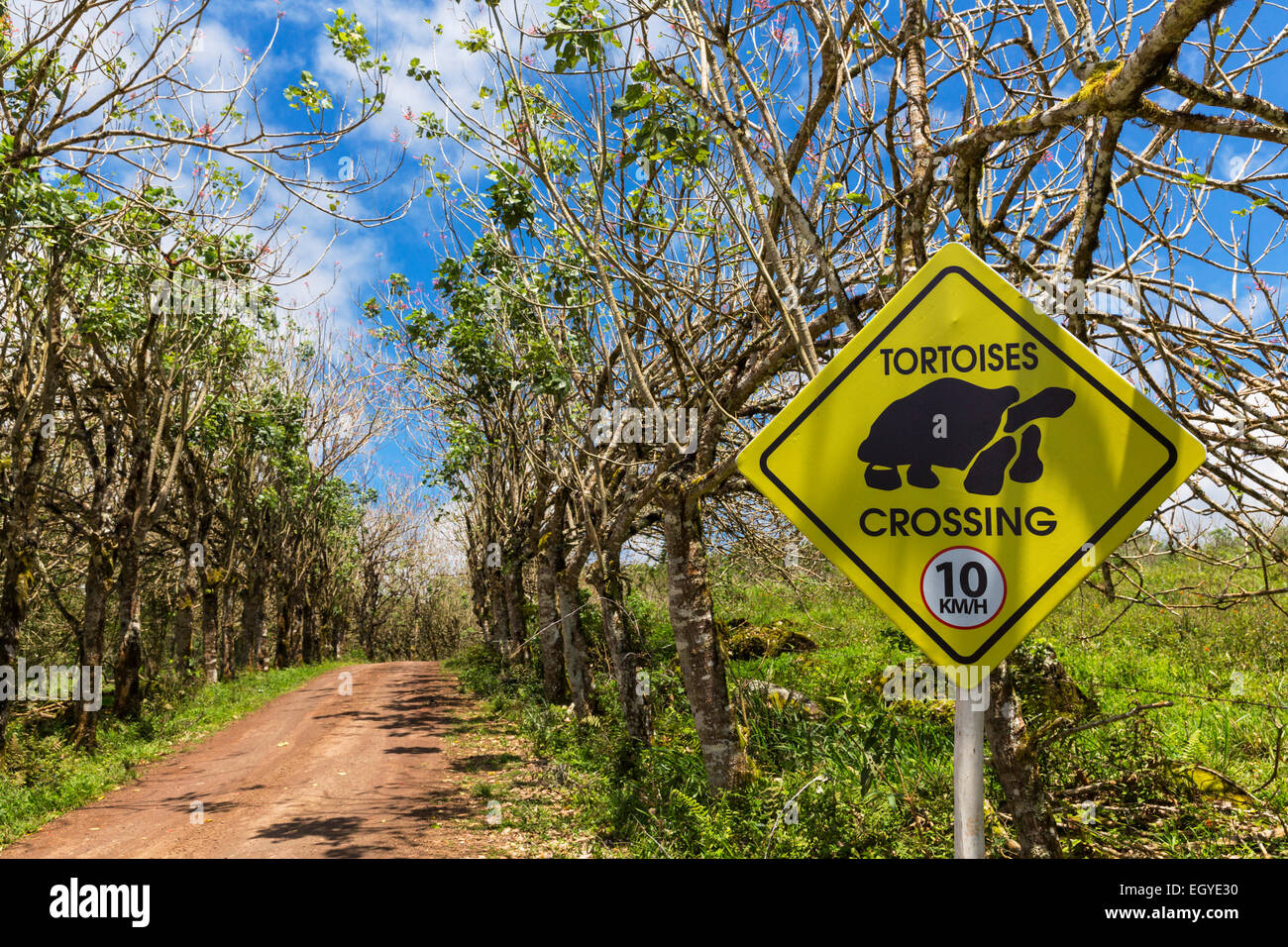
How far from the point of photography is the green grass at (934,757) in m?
4.98

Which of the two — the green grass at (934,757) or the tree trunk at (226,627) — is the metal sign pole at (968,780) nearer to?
the green grass at (934,757)

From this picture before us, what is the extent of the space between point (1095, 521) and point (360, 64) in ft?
20.6

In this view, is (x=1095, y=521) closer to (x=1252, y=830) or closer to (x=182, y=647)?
(x=1252, y=830)

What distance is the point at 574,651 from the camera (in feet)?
38.9

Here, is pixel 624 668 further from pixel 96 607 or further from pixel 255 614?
pixel 255 614

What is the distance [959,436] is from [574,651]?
10659mm

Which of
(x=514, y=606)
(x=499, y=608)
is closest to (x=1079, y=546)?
(x=514, y=606)

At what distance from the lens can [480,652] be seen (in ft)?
76.7

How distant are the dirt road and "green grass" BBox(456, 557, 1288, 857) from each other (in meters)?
1.50

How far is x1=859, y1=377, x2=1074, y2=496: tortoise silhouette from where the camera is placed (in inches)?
68.0

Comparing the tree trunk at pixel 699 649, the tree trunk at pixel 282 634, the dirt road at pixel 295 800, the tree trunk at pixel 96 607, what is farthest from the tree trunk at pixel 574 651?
the tree trunk at pixel 282 634

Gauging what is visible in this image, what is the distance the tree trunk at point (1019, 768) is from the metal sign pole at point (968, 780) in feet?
6.83

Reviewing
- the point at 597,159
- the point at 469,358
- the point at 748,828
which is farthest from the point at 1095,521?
the point at 469,358

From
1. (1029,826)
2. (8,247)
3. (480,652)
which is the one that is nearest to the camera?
(1029,826)
